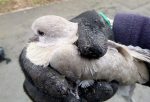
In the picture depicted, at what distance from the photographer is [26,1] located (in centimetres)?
320

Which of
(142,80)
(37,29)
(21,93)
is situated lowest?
(21,93)

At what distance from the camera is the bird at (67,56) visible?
0.82m

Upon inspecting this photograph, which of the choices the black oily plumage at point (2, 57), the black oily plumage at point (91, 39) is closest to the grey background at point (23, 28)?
the black oily plumage at point (2, 57)

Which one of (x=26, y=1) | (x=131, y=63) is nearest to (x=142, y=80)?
(x=131, y=63)

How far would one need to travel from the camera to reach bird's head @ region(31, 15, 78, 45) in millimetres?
840

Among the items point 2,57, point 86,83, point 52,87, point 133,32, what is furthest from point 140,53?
point 2,57

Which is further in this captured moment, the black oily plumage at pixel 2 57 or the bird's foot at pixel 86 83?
the black oily plumage at pixel 2 57

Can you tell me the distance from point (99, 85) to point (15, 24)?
2.15 metres

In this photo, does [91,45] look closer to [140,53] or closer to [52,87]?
[52,87]

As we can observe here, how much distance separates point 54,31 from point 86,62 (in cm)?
11

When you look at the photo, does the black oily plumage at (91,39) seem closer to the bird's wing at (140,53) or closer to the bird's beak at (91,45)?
the bird's beak at (91,45)

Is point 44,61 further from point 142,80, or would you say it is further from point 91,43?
point 142,80

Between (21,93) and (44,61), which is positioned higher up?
(44,61)

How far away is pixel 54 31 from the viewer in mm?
840
